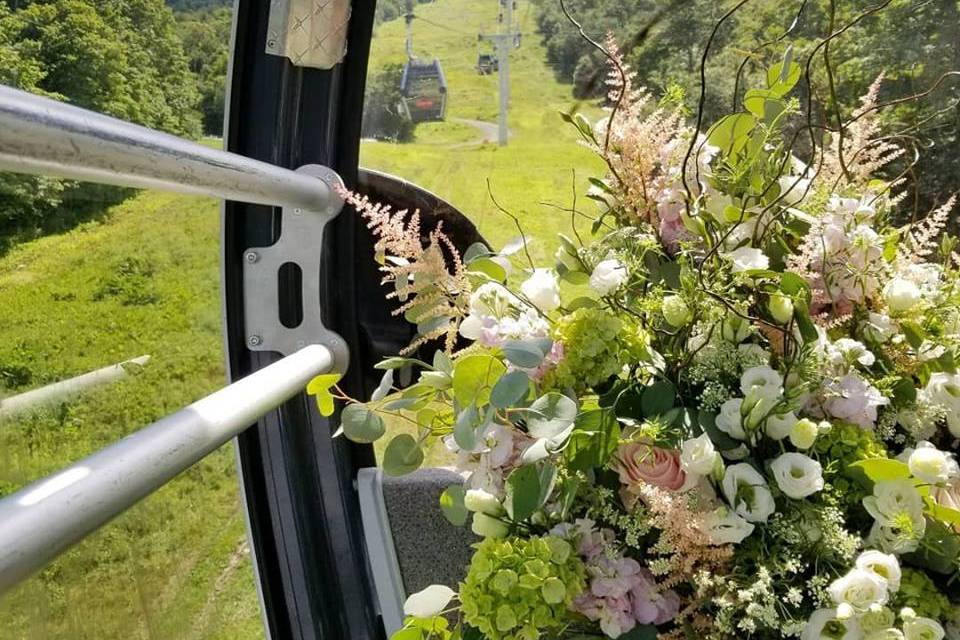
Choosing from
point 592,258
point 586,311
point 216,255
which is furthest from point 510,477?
point 216,255

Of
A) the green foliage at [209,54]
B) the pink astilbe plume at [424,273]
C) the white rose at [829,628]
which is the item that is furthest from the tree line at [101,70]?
the white rose at [829,628]

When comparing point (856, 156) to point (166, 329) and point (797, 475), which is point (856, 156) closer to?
point (797, 475)

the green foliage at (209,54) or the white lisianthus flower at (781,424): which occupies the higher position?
the green foliage at (209,54)

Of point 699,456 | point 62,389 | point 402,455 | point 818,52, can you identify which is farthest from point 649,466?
point 818,52

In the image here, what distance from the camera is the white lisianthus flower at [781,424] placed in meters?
0.77

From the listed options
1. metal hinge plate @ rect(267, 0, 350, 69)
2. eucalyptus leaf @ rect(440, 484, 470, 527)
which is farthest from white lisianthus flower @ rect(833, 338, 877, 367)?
metal hinge plate @ rect(267, 0, 350, 69)

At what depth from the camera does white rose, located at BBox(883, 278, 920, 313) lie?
2.70 ft

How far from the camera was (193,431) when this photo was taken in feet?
2.43

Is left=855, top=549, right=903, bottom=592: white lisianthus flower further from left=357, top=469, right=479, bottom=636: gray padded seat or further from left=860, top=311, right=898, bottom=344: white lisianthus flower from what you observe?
left=357, top=469, right=479, bottom=636: gray padded seat

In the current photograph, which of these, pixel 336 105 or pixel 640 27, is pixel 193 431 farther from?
pixel 640 27

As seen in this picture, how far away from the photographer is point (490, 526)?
0.83 metres

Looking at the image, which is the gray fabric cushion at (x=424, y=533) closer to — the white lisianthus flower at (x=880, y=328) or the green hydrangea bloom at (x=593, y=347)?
the green hydrangea bloom at (x=593, y=347)

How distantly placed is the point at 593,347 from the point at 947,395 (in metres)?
0.40

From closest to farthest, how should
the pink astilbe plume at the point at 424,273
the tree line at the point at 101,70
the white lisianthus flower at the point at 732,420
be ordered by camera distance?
the white lisianthus flower at the point at 732,420, the pink astilbe plume at the point at 424,273, the tree line at the point at 101,70
